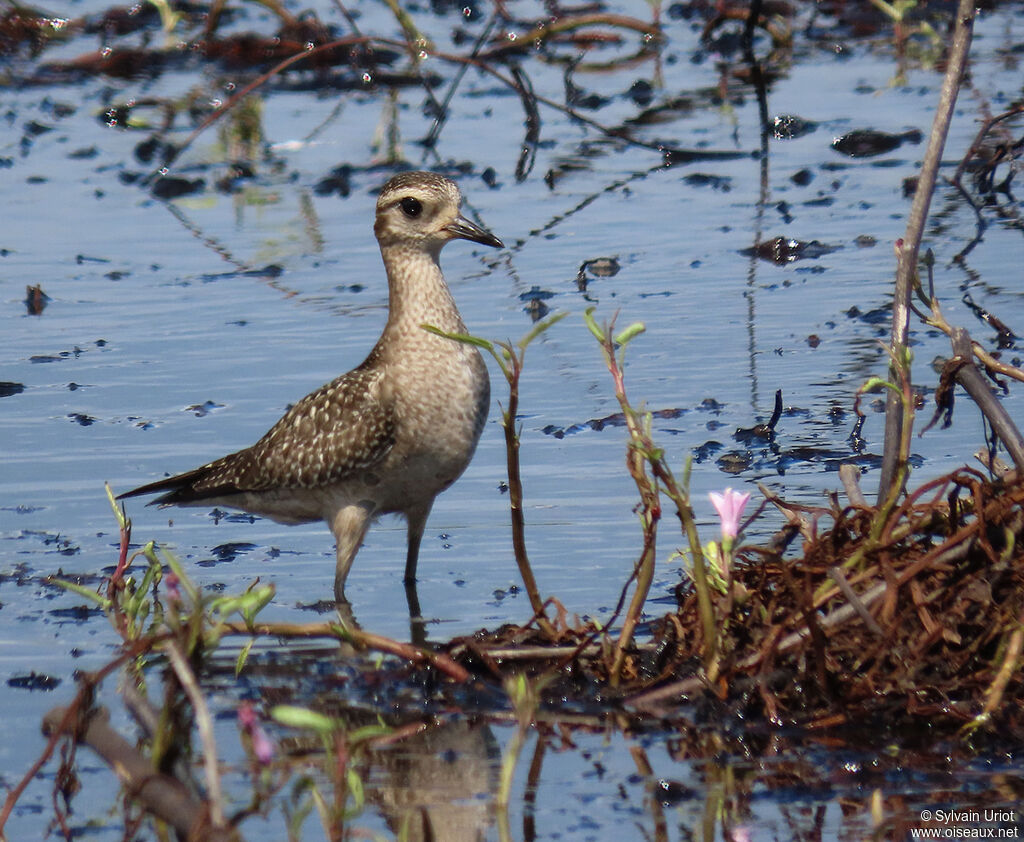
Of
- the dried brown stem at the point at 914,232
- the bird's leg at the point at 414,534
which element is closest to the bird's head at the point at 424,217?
the bird's leg at the point at 414,534

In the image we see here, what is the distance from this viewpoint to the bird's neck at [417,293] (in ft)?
22.9

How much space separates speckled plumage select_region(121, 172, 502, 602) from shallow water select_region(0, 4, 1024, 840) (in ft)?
0.92

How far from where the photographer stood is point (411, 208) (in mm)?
7215

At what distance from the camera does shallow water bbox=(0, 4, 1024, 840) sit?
6.63 meters

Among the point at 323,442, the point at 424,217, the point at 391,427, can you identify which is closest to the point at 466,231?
the point at 424,217

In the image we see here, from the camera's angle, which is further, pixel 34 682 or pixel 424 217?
pixel 424 217

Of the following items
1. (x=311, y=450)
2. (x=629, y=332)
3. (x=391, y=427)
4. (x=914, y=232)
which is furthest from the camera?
(x=311, y=450)

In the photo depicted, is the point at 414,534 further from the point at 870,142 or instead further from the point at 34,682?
the point at 870,142

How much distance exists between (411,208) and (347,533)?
4.66ft

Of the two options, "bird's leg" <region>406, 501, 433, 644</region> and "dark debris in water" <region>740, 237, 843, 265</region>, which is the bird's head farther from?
"dark debris in water" <region>740, 237, 843, 265</region>

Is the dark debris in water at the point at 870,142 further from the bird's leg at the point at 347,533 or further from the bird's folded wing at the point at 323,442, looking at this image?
the bird's leg at the point at 347,533

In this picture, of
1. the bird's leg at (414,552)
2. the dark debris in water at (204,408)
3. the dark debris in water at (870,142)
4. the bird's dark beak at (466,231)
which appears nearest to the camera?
the bird's leg at (414,552)

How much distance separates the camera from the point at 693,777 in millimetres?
4672

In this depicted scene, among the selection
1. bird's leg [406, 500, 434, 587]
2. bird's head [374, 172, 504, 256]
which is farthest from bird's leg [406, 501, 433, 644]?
bird's head [374, 172, 504, 256]
